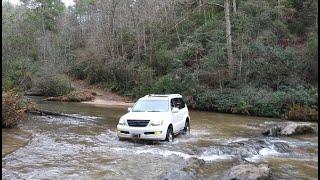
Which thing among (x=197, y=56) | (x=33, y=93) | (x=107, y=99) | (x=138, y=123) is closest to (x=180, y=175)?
(x=138, y=123)

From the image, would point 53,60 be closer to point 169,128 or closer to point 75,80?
point 75,80

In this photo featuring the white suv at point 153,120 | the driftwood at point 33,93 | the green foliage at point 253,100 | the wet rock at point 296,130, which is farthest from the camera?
the driftwood at point 33,93

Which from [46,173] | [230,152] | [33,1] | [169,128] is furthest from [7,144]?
[33,1]

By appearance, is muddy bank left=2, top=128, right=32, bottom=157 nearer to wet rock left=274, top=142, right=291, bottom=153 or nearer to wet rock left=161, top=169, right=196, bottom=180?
wet rock left=161, top=169, right=196, bottom=180

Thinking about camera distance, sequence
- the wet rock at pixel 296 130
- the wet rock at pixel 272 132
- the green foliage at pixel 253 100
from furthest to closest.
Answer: the green foliage at pixel 253 100 → the wet rock at pixel 272 132 → the wet rock at pixel 296 130

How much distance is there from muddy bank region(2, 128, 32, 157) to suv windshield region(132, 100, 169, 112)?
4076 millimetres

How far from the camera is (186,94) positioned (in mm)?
29406

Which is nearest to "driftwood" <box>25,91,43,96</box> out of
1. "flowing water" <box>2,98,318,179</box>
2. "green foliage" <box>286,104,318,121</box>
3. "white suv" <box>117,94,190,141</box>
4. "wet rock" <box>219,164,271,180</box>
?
"flowing water" <box>2,98,318,179</box>

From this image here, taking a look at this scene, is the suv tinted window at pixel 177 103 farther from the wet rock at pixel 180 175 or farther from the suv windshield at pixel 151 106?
the wet rock at pixel 180 175

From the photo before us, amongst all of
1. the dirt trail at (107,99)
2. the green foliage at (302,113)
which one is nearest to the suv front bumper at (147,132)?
the green foliage at (302,113)

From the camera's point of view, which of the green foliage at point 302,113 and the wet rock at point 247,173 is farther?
the green foliage at point 302,113

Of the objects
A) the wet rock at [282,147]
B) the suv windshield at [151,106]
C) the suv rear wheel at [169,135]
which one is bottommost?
the wet rock at [282,147]

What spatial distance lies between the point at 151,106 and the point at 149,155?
125 inches

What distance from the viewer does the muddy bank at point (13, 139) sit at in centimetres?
1284
